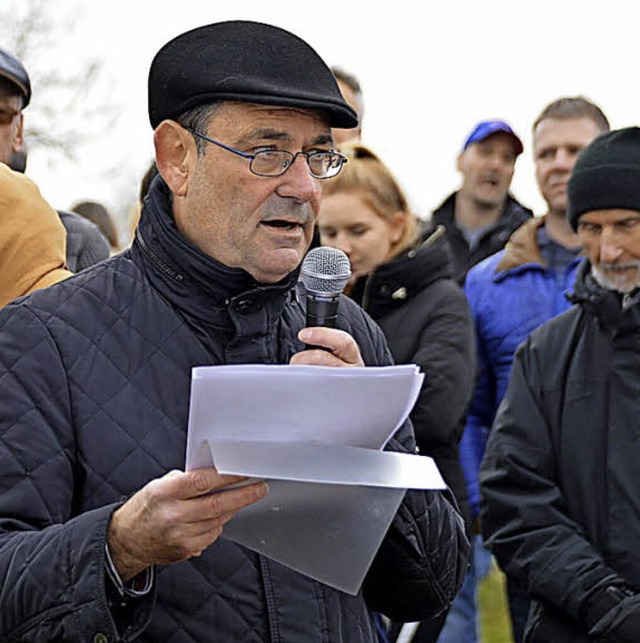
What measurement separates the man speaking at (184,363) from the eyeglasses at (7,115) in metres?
1.27

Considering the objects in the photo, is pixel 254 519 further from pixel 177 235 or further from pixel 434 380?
pixel 434 380

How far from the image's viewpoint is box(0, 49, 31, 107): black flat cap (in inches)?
148

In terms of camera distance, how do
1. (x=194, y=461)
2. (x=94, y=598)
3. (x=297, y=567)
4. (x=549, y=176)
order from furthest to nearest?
(x=549, y=176) < (x=297, y=567) < (x=94, y=598) < (x=194, y=461)

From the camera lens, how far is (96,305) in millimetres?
2582

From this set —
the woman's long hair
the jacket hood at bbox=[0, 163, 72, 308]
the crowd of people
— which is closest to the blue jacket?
the woman's long hair

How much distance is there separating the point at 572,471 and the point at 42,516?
220cm

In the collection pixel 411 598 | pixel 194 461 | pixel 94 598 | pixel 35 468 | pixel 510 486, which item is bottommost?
pixel 510 486

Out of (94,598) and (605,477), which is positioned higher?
(94,598)

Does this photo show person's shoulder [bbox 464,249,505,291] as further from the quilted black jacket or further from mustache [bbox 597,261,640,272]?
the quilted black jacket

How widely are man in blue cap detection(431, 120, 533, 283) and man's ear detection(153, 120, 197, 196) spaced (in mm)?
4235

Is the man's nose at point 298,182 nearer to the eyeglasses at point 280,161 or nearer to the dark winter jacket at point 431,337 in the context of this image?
the eyeglasses at point 280,161

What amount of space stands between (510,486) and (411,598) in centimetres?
156

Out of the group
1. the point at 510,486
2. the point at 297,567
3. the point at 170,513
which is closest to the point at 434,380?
the point at 510,486

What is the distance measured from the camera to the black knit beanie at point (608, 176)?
173 inches
